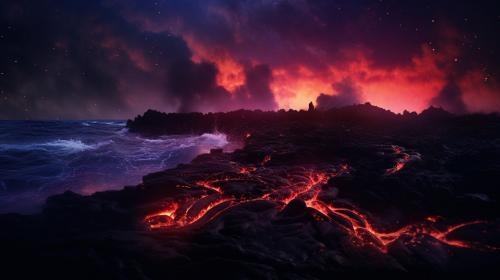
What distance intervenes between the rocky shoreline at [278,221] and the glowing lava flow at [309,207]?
56mm

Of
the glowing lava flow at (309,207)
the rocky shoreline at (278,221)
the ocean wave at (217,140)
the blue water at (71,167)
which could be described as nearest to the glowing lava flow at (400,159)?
the rocky shoreline at (278,221)

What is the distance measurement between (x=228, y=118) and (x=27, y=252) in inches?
1763

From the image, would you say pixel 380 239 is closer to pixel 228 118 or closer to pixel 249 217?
pixel 249 217

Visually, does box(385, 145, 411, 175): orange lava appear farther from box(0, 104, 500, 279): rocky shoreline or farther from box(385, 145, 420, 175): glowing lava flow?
box(0, 104, 500, 279): rocky shoreline

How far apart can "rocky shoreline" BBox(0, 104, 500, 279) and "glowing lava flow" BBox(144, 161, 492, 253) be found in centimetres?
6

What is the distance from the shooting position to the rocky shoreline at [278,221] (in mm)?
7840

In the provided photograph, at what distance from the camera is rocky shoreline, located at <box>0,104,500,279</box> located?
25.7 ft

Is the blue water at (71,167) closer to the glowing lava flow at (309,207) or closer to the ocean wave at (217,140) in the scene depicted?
the ocean wave at (217,140)

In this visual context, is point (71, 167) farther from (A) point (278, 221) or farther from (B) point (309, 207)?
(B) point (309, 207)

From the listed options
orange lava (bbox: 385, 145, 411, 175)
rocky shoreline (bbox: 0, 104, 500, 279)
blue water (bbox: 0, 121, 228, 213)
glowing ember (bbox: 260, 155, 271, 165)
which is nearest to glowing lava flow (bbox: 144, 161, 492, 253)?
rocky shoreline (bbox: 0, 104, 500, 279)

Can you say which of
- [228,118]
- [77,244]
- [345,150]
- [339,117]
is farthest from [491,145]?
[228,118]

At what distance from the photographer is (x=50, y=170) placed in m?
22.0

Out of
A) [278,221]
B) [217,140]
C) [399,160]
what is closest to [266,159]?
[399,160]

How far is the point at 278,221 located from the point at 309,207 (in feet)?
5.15
